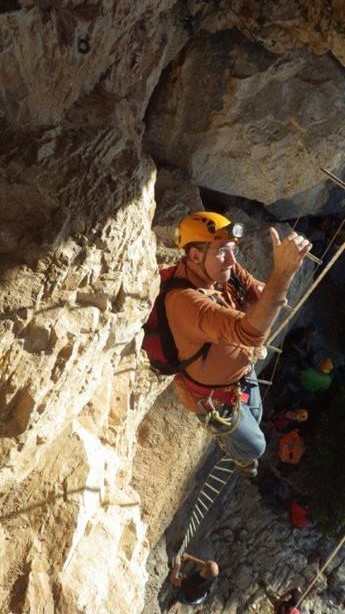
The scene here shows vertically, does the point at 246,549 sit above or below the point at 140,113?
below

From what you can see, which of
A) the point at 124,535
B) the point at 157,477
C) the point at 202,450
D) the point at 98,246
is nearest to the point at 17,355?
the point at 98,246

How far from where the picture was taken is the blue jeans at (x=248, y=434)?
13.4 feet

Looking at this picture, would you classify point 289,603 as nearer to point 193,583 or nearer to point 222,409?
point 193,583

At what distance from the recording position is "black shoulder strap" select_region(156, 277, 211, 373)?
3.50m

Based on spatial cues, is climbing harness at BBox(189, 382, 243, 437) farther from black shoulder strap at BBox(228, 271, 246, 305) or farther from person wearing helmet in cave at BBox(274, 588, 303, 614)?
person wearing helmet in cave at BBox(274, 588, 303, 614)

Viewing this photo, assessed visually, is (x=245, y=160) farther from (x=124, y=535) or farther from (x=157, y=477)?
(x=124, y=535)

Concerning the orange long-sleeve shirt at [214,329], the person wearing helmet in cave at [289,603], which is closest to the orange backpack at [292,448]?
the person wearing helmet in cave at [289,603]

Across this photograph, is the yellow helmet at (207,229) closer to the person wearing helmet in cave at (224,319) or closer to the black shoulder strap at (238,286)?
the person wearing helmet in cave at (224,319)

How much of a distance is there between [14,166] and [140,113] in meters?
1.64

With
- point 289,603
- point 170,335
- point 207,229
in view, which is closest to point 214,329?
point 170,335

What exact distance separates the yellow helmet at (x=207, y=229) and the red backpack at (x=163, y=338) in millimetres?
270

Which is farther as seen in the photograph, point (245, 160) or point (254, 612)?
point (254, 612)

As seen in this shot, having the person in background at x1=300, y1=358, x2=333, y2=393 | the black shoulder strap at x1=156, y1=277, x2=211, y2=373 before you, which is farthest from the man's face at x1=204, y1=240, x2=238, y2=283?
the person in background at x1=300, y1=358, x2=333, y2=393

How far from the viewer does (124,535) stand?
13.6ft
